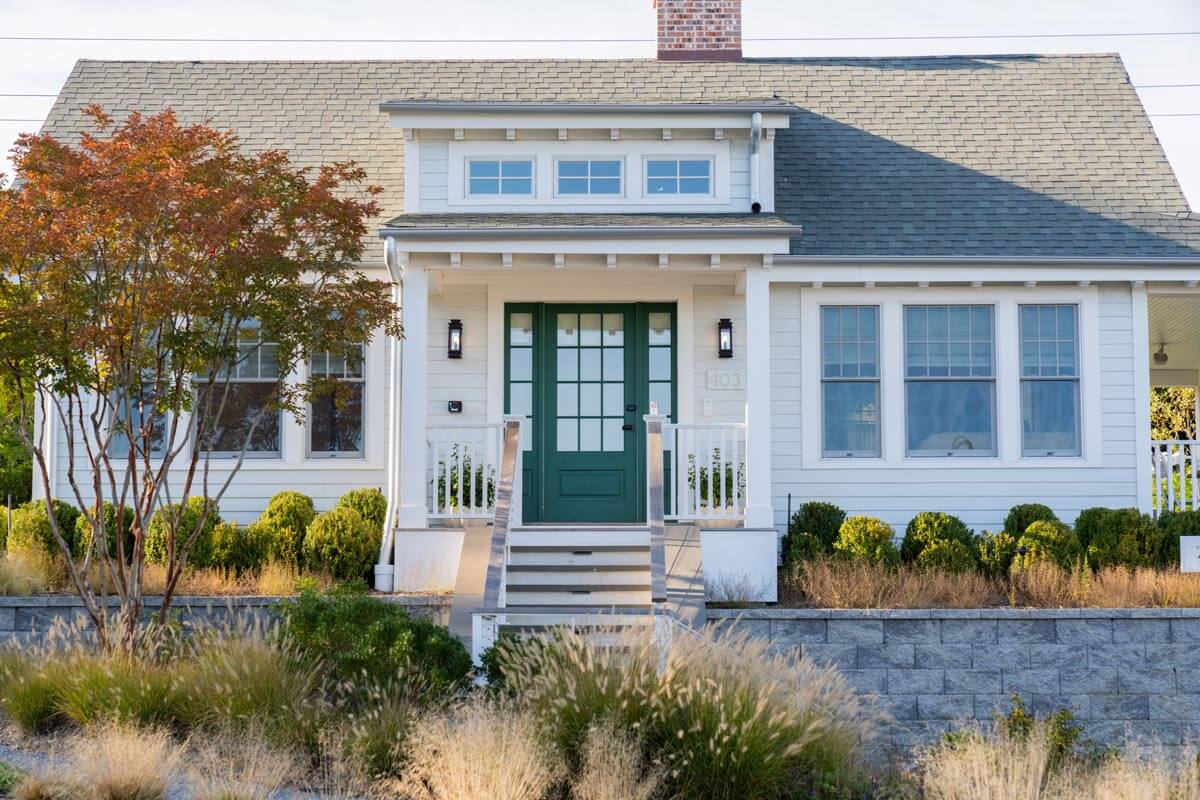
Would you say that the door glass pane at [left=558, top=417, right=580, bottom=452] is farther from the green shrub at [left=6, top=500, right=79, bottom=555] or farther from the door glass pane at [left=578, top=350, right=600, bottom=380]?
the green shrub at [left=6, top=500, right=79, bottom=555]

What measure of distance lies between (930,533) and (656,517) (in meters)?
2.90

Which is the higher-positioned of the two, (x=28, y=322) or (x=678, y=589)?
(x=28, y=322)

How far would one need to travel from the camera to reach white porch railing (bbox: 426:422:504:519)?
34.8ft

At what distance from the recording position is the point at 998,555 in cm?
1074

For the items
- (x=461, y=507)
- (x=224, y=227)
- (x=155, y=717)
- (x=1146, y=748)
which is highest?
(x=224, y=227)

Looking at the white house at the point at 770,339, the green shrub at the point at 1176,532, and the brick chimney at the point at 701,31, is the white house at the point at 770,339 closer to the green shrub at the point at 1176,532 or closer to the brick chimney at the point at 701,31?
the green shrub at the point at 1176,532

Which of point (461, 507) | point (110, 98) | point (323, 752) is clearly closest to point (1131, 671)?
point (461, 507)

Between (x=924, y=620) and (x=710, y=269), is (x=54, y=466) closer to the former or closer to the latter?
(x=710, y=269)

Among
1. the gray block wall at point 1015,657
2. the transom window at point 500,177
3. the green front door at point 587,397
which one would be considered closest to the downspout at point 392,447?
the green front door at point 587,397

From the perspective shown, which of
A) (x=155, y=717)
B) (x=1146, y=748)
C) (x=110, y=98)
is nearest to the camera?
(x=155, y=717)

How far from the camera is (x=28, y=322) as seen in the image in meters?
7.98

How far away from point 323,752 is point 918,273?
7.62m

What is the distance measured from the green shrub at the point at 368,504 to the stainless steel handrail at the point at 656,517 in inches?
108

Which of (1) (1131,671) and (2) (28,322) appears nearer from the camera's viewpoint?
(2) (28,322)
